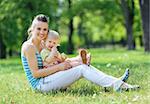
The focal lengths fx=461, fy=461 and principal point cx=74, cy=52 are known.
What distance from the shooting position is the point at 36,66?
8.00m

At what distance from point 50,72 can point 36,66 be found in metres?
0.26

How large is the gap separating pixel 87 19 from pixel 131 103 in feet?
142

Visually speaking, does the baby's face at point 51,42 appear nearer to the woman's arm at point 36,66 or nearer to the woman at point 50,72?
the woman at point 50,72

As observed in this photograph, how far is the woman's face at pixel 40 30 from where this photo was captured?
805 centimetres

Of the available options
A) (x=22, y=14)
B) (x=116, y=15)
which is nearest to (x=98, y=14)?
(x=116, y=15)

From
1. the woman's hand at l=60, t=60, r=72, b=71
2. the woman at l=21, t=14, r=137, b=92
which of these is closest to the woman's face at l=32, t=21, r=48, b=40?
the woman at l=21, t=14, r=137, b=92

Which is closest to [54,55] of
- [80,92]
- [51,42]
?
[51,42]

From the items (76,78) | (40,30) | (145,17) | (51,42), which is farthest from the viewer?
(145,17)

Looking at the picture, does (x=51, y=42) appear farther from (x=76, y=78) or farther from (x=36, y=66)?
(x=76, y=78)

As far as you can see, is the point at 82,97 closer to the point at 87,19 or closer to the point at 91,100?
the point at 91,100

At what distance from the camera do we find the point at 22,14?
31.2 m

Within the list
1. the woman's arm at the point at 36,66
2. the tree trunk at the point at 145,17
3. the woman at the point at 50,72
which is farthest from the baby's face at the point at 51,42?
the tree trunk at the point at 145,17

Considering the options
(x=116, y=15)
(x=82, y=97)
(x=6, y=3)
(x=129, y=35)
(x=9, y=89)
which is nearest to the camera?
(x=82, y=97)

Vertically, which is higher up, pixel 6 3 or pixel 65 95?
pixel 6 3
